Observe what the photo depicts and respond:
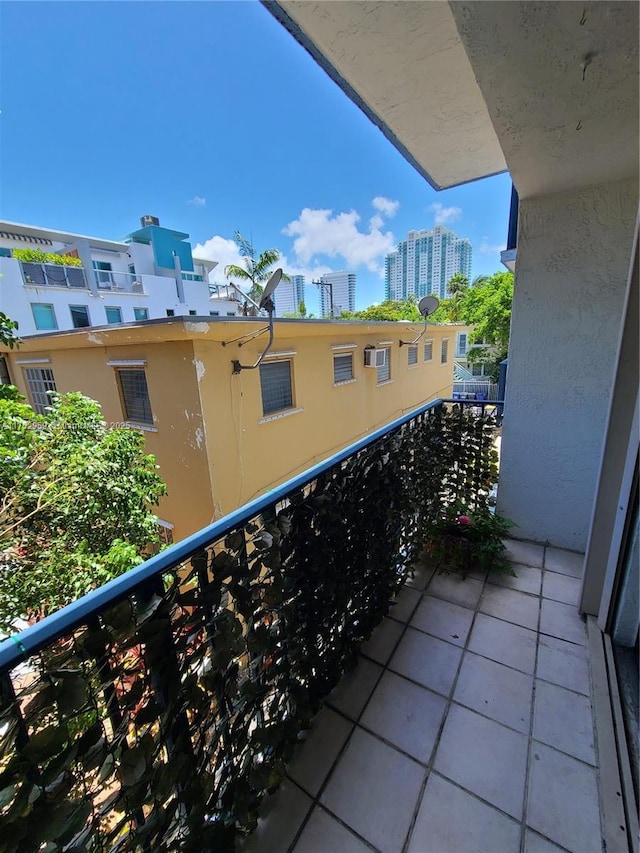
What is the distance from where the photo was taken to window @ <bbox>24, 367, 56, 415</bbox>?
798cm

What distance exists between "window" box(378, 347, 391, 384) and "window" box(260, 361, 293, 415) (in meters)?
4.03

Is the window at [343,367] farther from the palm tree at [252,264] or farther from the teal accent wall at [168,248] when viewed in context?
the teal accent wall at [168,248]

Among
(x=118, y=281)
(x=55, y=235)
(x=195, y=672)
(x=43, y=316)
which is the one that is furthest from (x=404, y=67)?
(x=55, y=235)

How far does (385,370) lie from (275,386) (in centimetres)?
474

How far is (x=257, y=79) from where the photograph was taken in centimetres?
568

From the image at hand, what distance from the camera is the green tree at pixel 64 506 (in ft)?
10.1

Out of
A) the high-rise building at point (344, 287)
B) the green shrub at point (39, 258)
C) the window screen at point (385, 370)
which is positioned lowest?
the window screen at point (385, 370)

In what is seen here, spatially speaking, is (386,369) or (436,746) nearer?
(436,746)

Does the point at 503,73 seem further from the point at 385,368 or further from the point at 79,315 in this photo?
the point at 79,315

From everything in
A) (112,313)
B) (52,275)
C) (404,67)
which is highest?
(52,275)

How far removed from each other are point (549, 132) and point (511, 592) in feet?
8.41

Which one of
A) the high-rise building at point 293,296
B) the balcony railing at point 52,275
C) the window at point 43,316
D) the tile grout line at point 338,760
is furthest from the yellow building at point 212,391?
the high-rise building at point 293,296

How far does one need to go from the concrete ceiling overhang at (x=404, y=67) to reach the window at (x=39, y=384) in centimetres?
879

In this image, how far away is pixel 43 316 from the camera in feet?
51.5
